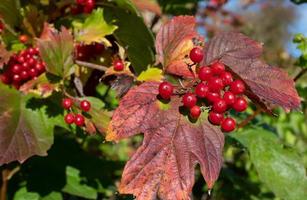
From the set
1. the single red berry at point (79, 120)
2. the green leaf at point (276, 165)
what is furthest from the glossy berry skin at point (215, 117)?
the green leaf at point (276, 165)

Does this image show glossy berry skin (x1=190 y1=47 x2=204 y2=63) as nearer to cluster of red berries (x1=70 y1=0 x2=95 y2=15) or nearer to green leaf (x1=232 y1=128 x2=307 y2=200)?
cluster of red berries (x1=70 y1=0 x2=95 y2=15)

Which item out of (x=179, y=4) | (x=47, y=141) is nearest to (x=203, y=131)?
(x=47, y=141)

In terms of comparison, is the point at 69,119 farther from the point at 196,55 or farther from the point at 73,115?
the point at 196,55

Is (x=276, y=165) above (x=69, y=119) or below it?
below

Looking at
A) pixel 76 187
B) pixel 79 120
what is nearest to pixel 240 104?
pixel 79 120

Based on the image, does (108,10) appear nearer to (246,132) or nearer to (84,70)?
(84,70)

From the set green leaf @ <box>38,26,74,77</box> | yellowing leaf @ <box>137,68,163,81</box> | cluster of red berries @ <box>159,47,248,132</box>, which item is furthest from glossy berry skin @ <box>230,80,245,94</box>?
green leaf @ <box>38,26,74,77</box>

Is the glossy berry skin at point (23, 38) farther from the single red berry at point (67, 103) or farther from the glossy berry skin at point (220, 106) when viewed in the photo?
the glossy berry skin at point (220, 106)
